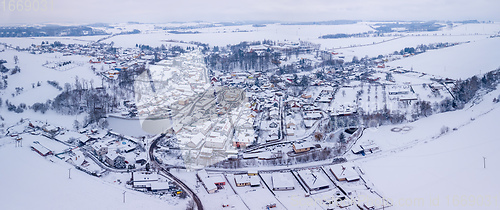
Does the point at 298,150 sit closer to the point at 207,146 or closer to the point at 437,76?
the point at 207,146

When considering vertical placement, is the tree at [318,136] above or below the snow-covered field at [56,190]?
above

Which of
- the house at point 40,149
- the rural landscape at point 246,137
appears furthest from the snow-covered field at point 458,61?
the house at point 40,149

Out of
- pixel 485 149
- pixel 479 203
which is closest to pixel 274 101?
pixel 485 149

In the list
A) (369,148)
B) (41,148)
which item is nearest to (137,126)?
(41,148)

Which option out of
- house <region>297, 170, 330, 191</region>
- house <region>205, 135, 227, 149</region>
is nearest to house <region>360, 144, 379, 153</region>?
house <region>297, 170, 330, 191</region>

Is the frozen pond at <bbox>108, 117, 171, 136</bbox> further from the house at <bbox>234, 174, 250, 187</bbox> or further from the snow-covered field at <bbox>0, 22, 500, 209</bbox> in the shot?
the house at <bbox>234, 174, 250, 187</bbox>

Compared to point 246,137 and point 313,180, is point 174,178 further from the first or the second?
point 313,180

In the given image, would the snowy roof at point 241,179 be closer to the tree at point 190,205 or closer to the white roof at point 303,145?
the tree at point 190,205
